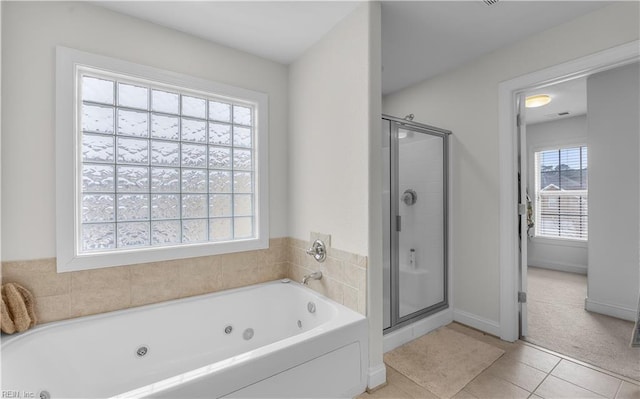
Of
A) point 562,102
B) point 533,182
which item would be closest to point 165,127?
point 562,102

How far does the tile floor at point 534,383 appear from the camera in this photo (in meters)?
1.73

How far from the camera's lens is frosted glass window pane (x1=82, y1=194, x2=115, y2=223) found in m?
1.86

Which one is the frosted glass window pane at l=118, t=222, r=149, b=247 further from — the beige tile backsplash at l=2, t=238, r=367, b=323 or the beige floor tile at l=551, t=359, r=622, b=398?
the beige floor tile at l=551, t=359, r=622, b=398

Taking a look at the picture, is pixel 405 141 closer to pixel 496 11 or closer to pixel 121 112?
pixel 496 11

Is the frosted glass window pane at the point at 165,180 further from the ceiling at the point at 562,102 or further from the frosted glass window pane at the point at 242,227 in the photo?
the ceiling at the point at 562,102

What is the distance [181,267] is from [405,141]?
6.81 ft

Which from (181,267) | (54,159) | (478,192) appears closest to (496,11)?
(478,192)

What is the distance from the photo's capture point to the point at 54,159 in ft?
5.64

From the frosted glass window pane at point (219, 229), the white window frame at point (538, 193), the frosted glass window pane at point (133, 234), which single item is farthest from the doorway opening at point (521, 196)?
the frosted glass window pane at point (133, 234)

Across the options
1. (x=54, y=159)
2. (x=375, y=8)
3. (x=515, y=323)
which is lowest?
(x=515, y=323)

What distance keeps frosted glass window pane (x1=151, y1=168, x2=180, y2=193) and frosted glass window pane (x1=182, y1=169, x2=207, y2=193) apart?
5 cm

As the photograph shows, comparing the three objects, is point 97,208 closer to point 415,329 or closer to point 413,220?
point 413,220

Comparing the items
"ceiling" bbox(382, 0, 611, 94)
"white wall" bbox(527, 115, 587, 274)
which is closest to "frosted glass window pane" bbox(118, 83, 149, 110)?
"ceiling" bbox(382, 0, 611, 94)

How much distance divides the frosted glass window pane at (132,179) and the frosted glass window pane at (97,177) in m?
0.05
